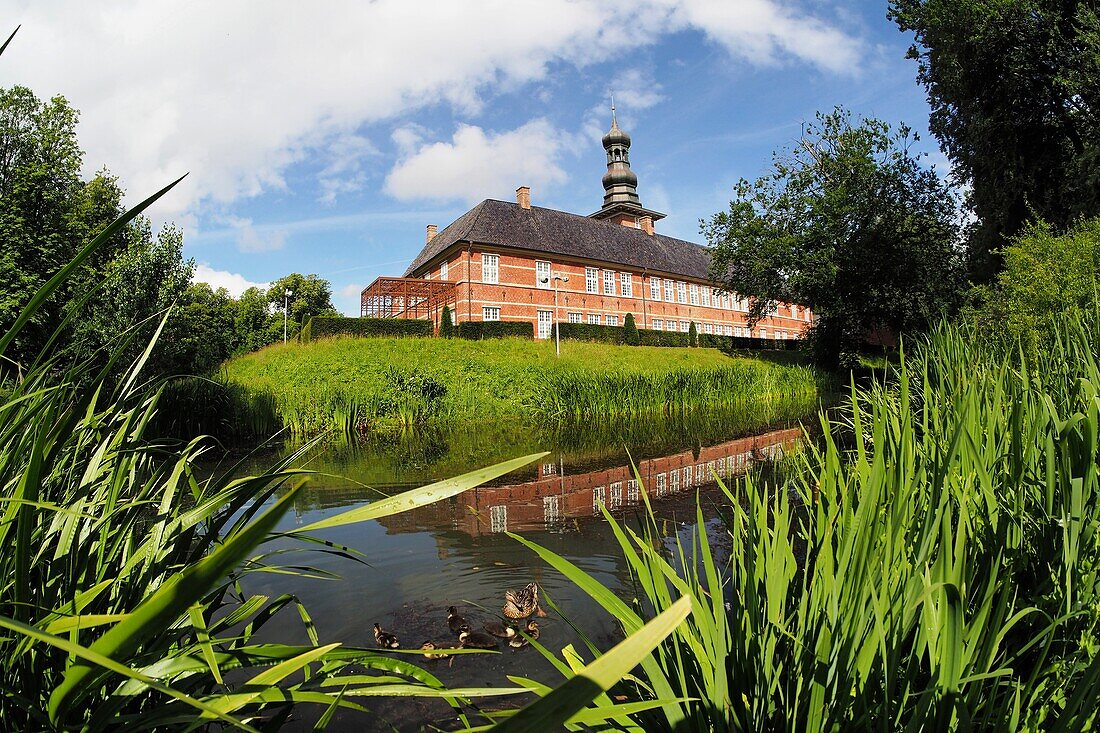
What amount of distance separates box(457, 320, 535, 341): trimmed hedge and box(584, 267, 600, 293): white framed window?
1172 cm

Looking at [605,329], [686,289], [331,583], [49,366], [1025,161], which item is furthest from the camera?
[686,289]

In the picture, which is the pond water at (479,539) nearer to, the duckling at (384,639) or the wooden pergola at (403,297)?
the duckling at (384,639)

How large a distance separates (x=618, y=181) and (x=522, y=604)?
48.5 m

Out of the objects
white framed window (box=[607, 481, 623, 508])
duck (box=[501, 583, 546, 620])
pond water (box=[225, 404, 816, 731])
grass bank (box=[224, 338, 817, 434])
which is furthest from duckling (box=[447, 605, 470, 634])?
grass bank (box=[224, 338, 817, 434])

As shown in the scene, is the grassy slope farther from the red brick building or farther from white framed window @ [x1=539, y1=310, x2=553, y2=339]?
white framed window @ [x1=539, y1=310, x2=553, y2=339]

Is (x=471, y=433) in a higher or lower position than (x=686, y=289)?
lower

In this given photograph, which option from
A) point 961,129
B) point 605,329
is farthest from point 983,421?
point 605,329

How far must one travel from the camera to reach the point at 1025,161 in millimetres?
13641

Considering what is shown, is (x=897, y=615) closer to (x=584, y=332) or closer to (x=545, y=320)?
(x=584, y=332)

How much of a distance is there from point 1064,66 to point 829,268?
859 centimetres

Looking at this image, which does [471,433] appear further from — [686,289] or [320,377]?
[686,289]

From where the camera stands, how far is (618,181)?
49.0 metres

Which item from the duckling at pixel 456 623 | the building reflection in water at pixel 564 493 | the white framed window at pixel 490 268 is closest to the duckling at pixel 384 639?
the duckling at pixel 456 623

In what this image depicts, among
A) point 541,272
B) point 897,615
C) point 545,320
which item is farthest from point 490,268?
point 897,615
